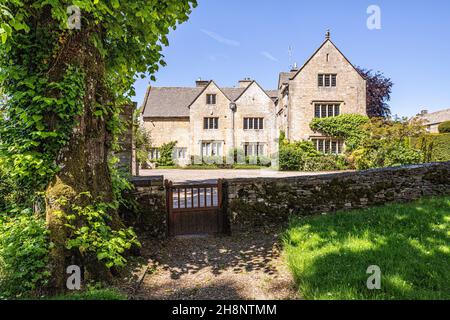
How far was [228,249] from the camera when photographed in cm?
702

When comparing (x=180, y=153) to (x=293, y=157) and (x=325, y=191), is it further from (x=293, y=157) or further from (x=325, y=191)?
(x=325, y=191)

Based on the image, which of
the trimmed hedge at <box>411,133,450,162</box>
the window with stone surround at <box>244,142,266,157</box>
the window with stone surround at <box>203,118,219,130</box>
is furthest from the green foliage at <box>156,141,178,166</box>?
the trimmed hedge at <box>411,133,450,162</box>

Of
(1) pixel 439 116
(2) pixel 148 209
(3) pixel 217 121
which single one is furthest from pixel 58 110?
(1) pixel 439 116

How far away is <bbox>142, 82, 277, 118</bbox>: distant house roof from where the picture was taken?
125 ft

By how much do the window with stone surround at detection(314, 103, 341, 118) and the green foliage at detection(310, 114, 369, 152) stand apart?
36.1 inches

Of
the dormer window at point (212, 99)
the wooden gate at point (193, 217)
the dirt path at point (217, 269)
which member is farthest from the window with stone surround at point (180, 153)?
the dirt path at point (217, 269)

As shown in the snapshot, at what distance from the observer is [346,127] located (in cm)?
2842

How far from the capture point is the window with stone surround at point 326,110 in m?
29.8

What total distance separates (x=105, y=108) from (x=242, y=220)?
4.74 meters

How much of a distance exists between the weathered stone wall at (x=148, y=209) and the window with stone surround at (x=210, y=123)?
29799 mm

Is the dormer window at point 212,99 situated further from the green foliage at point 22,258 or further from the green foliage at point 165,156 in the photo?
the green foliage at point 22,258

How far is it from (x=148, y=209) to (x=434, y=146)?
24.3 metres

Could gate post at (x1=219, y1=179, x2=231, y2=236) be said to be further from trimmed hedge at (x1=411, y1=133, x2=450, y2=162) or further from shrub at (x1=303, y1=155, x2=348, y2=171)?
trimmed hedge at (x1=411, y1=133, x2=450, y2=162)

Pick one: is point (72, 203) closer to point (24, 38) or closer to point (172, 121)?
point (24, 38)
